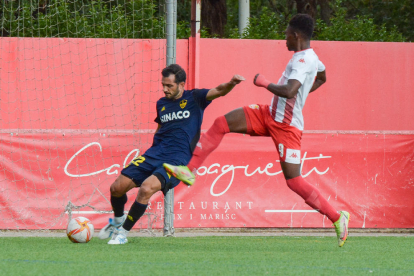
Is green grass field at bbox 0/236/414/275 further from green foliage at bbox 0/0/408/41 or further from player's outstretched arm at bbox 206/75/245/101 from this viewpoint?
green foliage at bbox 0/0/408/41

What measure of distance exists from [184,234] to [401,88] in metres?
4.99

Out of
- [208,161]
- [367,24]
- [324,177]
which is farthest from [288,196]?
[367,24]

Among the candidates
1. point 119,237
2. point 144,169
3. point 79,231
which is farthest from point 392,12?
point 79,231

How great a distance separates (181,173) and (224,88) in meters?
1.02

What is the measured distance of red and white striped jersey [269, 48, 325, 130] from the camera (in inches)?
244

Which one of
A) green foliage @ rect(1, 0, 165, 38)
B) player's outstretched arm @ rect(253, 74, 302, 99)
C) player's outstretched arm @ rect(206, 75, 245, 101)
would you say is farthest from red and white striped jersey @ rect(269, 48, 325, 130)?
green foliage @ rect(1, 0, 165, 38)

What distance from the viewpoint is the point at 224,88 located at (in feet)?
21.4

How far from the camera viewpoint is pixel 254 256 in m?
5.71

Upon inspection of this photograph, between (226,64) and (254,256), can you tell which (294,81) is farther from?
(226,64)

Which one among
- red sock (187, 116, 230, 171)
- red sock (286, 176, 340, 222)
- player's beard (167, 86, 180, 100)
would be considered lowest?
red sock (286, 176, 340, 222)

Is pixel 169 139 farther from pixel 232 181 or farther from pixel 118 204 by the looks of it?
pixel 232 181

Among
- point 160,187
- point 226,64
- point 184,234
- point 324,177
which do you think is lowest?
point 184,234

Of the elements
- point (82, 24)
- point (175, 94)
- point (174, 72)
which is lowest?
point (175, 94)

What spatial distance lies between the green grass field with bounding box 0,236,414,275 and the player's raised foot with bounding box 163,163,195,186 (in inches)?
26.4
